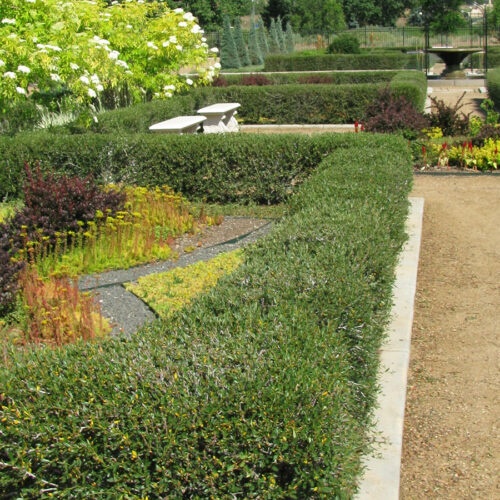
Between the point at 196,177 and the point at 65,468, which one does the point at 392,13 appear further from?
the point at 65,468

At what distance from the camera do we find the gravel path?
487cm

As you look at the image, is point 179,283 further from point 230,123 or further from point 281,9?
point 281,9

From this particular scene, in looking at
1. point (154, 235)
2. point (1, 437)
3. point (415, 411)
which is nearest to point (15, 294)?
point (154, 235)

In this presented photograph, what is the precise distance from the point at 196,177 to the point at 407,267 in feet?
10.9

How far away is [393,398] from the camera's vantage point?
3.81 m

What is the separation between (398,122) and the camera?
36.2ft

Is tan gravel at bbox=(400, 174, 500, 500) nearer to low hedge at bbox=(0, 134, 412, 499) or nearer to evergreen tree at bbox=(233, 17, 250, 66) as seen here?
low hedge at bbox=(0, 134, 412, 499)

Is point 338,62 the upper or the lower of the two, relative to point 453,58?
upper

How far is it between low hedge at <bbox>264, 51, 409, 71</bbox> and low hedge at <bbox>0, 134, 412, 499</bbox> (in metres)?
27.4

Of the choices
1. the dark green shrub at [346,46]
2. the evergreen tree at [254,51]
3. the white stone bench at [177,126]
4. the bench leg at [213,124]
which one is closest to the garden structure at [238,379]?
the white stone bench at [177,126]

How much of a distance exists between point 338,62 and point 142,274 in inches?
1032

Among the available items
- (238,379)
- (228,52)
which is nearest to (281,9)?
(228,52)

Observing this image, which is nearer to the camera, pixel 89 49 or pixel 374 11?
pixel 89 49

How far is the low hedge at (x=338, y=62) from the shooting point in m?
28.8
